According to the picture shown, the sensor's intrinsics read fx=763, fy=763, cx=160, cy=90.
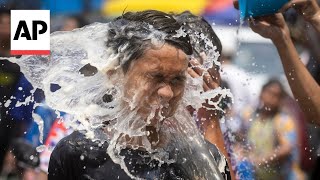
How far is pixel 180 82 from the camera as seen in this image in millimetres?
2074

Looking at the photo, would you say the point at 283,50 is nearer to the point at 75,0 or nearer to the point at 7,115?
the point at 75,0

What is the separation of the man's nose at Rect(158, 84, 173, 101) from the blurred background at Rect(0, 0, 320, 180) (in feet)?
2.45

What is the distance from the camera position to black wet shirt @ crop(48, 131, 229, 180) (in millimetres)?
2033

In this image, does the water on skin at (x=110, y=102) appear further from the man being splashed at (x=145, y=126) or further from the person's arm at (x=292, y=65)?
the person's arm at (x=292, y=65)

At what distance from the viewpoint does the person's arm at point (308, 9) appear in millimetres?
2621

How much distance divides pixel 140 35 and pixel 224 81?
30.2 inches

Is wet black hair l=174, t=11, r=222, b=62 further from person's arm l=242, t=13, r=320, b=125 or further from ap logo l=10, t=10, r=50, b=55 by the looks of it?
ap logo l=10, t=10, r=50, b=55

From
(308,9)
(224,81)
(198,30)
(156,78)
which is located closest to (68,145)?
(156,78)

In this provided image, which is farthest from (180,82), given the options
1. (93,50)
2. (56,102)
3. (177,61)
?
(56,102)

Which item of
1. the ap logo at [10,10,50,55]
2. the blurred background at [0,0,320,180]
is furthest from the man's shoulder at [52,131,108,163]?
the ap logo at [10,10,50,55]

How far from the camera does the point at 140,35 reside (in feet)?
6.96

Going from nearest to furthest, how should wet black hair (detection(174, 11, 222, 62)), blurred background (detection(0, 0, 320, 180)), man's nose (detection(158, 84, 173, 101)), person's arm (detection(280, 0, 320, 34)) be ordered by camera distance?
man's nose (detection(158, 84, 173, 101)) < wet black hair (detection(174, 11, 222, 62)) < person's arm (detection(280, 0, 320, 34)) < blurred background (detection(0, 0, 320, 180))

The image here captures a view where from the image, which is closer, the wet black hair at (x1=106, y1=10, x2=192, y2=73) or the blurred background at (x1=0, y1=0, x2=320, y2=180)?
the wet black hair at (x1=106, y1=10, x2=192, y2=73)

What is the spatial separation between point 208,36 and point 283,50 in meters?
0.27
